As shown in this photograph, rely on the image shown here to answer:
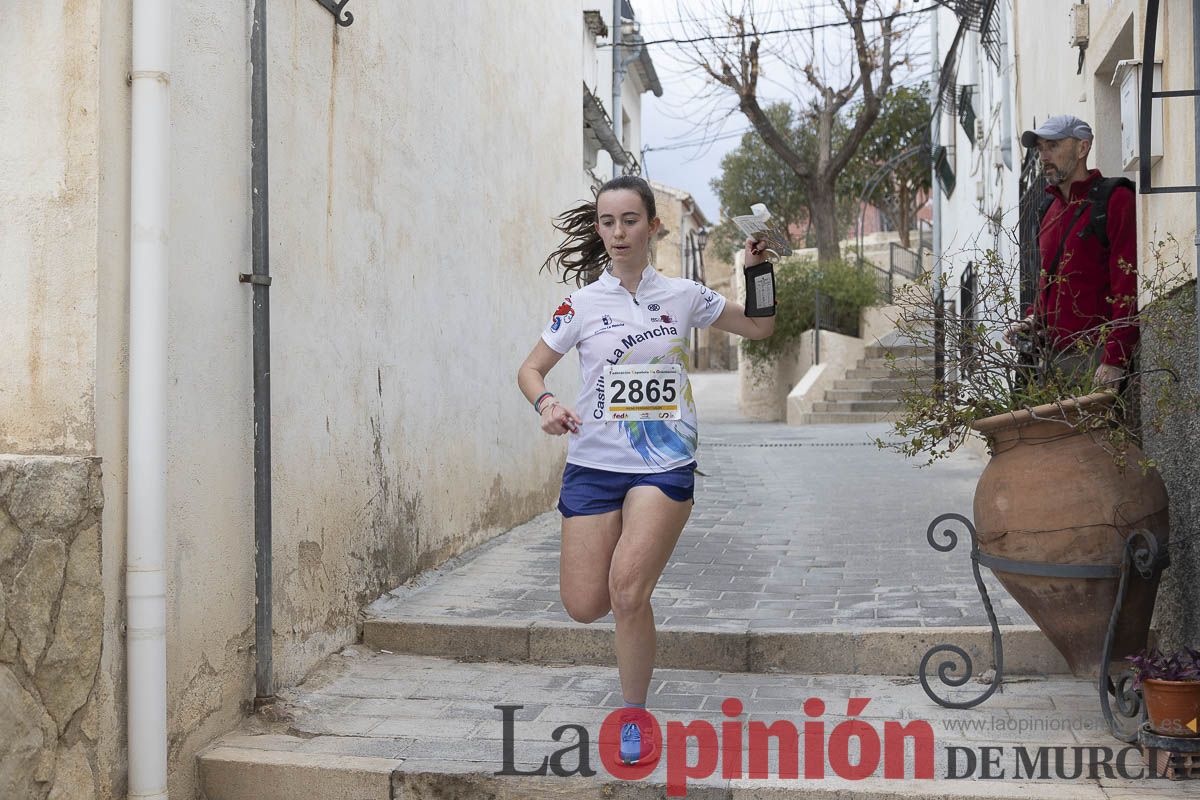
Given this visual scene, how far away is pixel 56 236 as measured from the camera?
331cm

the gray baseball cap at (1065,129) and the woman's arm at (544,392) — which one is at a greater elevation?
the gray baseball cap at (1065,129)

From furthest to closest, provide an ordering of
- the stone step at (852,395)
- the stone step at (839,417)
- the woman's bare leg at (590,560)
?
the stone step at (852,395), the stone step at (839,417), the woman's bare leg at (590,560)

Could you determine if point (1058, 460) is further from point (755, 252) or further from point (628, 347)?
point (628, 347)

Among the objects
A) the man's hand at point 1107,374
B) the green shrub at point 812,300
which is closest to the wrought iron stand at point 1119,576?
the man's hand at point 1107,374

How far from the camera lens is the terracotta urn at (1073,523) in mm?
3703

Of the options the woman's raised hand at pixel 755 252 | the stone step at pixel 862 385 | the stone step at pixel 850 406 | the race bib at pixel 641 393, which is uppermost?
the woman's raised hand at pixel 755 252

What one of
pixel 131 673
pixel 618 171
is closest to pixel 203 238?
pixel 131 673

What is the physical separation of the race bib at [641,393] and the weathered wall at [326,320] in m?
1.32

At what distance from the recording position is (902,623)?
4.88 m

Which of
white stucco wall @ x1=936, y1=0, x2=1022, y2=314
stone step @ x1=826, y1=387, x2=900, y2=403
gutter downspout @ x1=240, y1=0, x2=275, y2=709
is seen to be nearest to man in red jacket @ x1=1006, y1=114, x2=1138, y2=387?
white stucco wall @ x1=936, y1=0, x2=1022, y2=314

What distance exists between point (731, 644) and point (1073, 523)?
4.96ft

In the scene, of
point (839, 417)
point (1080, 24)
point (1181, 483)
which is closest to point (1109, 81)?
point (1080, 24)

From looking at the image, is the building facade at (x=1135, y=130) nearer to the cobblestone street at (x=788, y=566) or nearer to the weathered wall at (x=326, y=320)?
the cobblestone street at (x=788, y=566)

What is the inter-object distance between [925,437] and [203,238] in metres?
2.50
